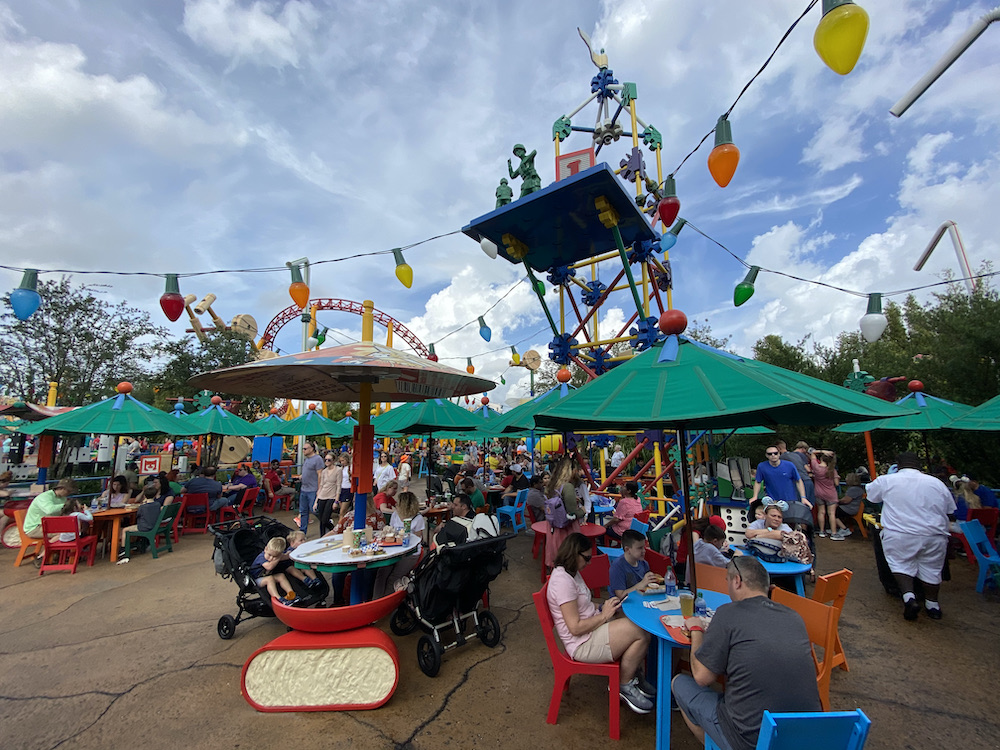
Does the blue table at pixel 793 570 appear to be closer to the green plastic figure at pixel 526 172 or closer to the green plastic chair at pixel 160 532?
the green plastic figure at pixel 526 172

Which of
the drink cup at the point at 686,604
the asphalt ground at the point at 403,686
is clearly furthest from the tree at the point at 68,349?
the drink cup at the point at 686,604

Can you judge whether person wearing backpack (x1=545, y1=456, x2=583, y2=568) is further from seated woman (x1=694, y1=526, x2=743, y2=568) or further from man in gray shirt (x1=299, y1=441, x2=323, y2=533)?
man in gray shirt (x1=299, y1=441, x2=323, y2=533)

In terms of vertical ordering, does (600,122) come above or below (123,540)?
above

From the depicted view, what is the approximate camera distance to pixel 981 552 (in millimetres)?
5223

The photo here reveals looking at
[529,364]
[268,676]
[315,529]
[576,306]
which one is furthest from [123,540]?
[529,364]

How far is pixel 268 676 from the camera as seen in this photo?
3.22 metres

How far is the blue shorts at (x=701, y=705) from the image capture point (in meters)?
2.20

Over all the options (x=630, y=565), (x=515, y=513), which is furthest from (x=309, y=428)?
(x=630, y=565)

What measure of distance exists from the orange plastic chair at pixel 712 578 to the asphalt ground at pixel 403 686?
1.03 metres

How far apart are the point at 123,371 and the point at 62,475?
3.78 meters

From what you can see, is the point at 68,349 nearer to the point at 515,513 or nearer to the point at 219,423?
the point at 219,423

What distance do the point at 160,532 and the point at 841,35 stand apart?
34.5 feet

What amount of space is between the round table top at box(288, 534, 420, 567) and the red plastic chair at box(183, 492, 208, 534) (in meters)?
5.93

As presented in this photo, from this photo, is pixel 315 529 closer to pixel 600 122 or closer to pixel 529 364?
pixel 529 364
